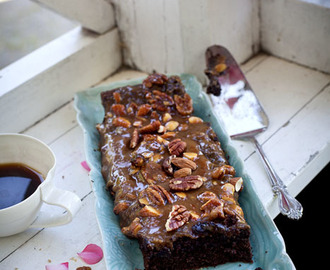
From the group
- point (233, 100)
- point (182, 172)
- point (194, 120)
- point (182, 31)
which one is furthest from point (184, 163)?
point (182, 31)

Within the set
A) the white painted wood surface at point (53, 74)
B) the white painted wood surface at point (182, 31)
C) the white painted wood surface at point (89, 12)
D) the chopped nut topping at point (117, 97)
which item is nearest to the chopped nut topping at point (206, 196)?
the chopped nut topping at point (117, 97)

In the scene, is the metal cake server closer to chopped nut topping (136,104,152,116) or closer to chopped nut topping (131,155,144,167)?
chopped nut topping (136,104,152,116)

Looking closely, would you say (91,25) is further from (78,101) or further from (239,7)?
(239,7)

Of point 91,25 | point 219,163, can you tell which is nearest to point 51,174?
point 219,163

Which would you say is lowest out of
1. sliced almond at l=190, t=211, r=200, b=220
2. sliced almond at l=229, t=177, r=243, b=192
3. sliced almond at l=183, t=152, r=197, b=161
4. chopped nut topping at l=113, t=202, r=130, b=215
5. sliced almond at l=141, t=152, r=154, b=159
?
chopped nut topping at l=113, t=202, r=130, b=215

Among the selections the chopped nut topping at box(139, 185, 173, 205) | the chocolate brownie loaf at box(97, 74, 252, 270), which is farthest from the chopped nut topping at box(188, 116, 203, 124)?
the chopped nut topping at box(139, 185, 173, 205)

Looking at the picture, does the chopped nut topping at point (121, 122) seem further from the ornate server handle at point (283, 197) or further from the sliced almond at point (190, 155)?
the ornate server handle at point (283, 197)

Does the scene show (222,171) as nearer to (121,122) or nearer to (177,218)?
(177,218)
